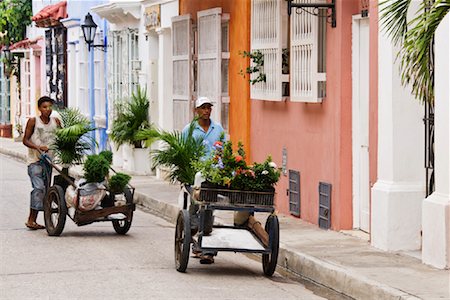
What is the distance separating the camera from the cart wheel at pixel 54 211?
14422 mm

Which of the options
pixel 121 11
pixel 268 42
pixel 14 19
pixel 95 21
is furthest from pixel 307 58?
pixel 14 19

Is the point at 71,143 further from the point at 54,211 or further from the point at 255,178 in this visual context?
the point at 255,178

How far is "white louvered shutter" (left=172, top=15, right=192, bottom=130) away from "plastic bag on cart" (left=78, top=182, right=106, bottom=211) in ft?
24.1

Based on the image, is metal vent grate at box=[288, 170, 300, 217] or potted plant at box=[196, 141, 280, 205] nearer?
potted plant at box=[196, 141, 280, 205]

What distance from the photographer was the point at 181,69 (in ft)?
72.2

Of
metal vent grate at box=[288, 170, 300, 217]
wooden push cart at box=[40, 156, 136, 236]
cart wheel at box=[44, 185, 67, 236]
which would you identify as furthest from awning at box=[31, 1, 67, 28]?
cart wheel at box=[44, 185, 67, 236]

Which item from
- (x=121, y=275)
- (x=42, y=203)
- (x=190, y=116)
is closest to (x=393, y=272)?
(x=121, y=275)

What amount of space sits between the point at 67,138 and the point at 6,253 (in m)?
2.08

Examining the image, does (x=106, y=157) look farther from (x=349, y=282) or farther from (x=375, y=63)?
(x=349, y=282)

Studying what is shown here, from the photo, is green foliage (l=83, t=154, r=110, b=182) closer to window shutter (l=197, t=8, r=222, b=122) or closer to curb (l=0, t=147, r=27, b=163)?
window shutter (l=197, t=8, r=222, b=122)

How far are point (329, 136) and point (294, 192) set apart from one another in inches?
58.2

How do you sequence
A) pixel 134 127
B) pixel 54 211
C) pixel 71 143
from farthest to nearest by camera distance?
1. pixel 134 127
2. pixel 71 143
3. pixel 54 211

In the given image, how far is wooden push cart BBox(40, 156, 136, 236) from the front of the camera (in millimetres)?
14289

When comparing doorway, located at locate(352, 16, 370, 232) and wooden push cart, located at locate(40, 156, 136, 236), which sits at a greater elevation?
doorway, located at locate(352, 16, 370, 232)
